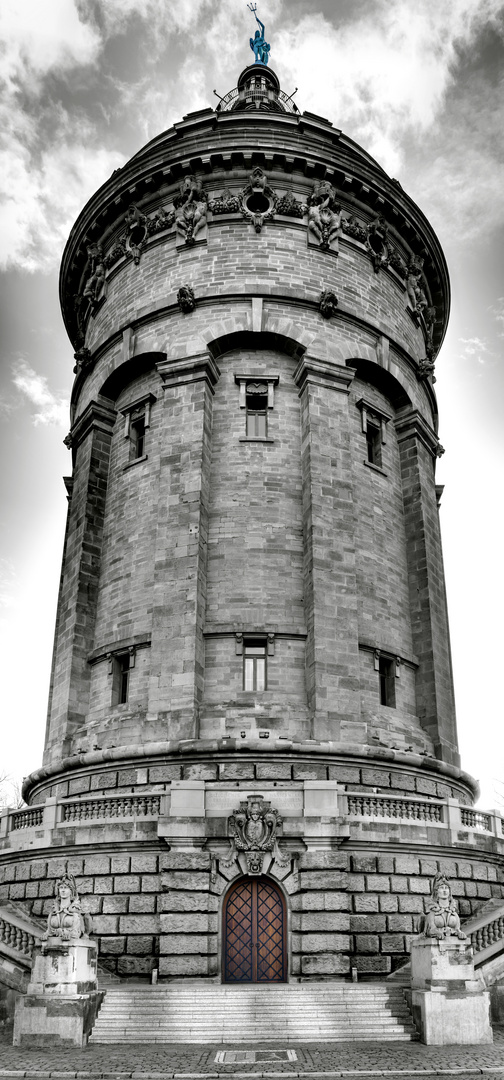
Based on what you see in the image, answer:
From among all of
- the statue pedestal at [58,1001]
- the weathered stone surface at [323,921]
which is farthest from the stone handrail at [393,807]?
the statue pedestal at [58,1001]

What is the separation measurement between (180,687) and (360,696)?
5142 mm

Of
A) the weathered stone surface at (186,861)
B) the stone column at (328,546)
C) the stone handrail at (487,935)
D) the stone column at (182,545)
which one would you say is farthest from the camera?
the stone column at (328,546)

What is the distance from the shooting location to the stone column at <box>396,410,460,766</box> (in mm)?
29109

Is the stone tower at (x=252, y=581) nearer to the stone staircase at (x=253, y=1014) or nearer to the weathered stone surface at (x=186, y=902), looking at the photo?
the weathered stone surface at (x=186, y=902)

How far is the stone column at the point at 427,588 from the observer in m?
29.1

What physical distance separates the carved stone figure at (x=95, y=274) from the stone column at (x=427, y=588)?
12664mm

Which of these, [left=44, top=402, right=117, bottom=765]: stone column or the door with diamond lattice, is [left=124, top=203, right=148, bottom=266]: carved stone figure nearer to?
[left=44, top=402, right=117, bottom=765]: stone column

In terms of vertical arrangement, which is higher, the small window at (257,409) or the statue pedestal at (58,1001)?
the small window at (257,409)

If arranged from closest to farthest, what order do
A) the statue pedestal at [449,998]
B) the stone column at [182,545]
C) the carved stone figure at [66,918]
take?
the statue pedestal at [449,998], the carved stone figure at [66,918], the stone column at [182,545]

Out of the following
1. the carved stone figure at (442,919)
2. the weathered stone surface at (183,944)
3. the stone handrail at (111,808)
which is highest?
the stone handrail at (111,808)

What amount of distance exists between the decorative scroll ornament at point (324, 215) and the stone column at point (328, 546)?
209 inches

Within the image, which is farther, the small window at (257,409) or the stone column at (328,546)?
the small window at (257,409)

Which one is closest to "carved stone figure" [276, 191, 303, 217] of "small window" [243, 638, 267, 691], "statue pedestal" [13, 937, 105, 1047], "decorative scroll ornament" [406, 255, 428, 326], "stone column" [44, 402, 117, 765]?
"decorative scroll ornament" [406, 255, 428, 326]

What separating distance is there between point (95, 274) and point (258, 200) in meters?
7.24
